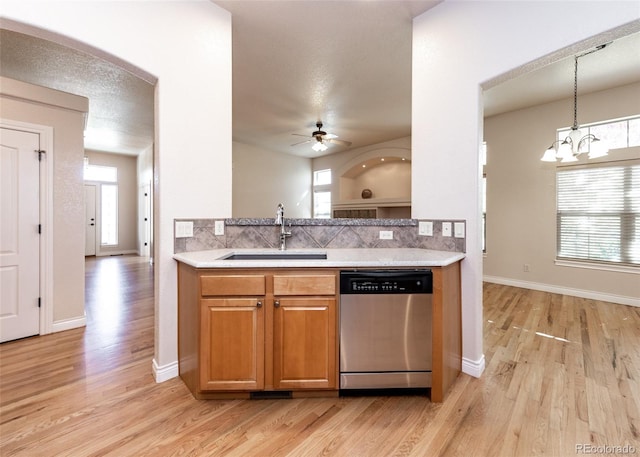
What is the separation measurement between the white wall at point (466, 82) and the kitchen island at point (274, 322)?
0.59m

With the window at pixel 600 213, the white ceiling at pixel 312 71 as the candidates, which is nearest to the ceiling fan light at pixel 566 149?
the white ceiling at pixel 312 71

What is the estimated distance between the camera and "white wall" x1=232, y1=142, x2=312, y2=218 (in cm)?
724

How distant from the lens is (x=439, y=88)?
2.39 metres

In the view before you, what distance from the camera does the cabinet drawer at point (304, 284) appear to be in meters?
1.80

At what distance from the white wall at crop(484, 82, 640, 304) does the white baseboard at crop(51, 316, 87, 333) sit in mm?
6050

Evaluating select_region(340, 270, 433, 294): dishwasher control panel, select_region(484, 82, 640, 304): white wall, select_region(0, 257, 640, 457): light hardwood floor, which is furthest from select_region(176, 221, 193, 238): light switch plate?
select_region(484, 82, 640, 304): white wall

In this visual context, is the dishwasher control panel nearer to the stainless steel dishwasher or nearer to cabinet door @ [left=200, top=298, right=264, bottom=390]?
the stainless steel dishwasher

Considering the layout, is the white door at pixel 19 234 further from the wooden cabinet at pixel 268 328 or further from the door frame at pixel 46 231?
the wooden cabinet at pixel 268 328

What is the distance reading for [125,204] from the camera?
28.6 ft

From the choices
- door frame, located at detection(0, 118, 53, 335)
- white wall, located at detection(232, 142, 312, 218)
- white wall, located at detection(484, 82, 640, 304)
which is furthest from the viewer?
white wall, located at detection(232, 142, 312, 218)

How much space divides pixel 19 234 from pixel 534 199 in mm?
6738

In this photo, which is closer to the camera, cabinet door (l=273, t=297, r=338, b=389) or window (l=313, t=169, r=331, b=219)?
cabinet door (l=273, t=297, r=338, b=389)

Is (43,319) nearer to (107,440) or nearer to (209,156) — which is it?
(107,440)

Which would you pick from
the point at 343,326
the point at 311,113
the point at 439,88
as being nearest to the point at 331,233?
the point at 343,326
